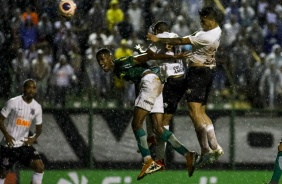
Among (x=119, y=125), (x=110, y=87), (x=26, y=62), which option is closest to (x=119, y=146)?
(x=119, y=125)

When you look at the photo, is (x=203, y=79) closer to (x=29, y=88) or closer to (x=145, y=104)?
(x=145, y=104)

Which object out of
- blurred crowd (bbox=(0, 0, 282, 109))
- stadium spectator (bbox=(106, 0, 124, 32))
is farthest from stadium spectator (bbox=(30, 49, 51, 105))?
stadium spectator (bbox=(106, 0, 124, 32))

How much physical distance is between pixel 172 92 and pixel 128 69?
0.96 m

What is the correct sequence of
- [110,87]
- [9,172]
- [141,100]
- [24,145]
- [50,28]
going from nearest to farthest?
[141,100] → [24,145] → [9,172] → [110,87] → [50,28]

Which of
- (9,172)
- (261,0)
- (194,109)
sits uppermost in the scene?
(261,0)

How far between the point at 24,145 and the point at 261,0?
823 cm

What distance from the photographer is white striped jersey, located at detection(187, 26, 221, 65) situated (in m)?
15.4

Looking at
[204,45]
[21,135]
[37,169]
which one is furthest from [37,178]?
[204,45]

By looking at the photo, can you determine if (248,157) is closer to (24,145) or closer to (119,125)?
(119,125)

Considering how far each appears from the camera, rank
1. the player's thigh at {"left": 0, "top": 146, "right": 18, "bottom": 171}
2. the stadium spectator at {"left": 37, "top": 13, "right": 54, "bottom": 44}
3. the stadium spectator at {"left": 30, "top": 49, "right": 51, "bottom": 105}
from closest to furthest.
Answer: the player's thigh at {"left": 0, "top": 146, "right": 18, "bottom": 171} < the stadium spectator at {"left": 30, "top": 49, "right": 51, "bottom": 105} < the stadium spectator at {"left": 37, "top": 13, "right": 54, "bottom": 44}

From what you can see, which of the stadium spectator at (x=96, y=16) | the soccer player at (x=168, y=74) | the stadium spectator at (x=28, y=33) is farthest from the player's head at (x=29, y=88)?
the stadium spectator at (x=96, y=16)

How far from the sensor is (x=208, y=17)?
15.3m

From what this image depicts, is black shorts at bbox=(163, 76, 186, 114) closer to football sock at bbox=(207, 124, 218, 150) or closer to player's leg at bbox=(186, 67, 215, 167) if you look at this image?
player's leg at bbox=(186, 67, 215, 167)

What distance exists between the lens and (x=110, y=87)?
21.1 m
